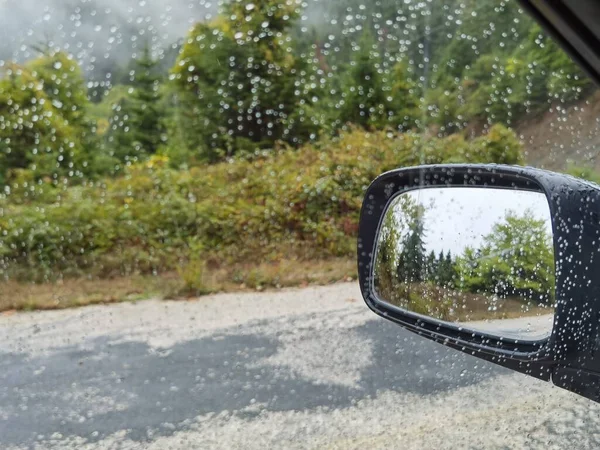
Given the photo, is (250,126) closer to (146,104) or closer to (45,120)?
(146,104)

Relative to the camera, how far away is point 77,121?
1025 centimetres

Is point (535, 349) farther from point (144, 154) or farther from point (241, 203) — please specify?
point (144, 154)

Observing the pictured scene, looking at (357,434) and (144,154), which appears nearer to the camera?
(357,434)

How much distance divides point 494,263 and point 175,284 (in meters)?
4.00

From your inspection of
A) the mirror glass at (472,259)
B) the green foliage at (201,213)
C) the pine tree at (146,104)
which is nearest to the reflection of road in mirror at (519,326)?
the mirror glass at (472,259)

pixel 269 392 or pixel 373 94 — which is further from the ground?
pixel 373 94

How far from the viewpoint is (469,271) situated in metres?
1.31

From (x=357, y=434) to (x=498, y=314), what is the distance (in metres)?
1.02

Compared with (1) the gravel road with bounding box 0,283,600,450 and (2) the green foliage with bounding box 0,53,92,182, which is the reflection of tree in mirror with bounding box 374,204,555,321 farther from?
(2) the green foliage with bounding box 0,53,92,182

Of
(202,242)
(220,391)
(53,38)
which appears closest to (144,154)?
(53,38)

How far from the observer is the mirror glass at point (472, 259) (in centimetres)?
113

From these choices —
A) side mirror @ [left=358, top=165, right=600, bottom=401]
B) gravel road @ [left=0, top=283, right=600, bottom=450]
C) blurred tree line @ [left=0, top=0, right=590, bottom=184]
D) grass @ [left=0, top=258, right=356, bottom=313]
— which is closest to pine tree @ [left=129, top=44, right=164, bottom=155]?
blurred tree line @ [left=0, top=0, right=590, bottom=184]

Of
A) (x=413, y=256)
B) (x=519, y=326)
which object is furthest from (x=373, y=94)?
(x=519, y=326)

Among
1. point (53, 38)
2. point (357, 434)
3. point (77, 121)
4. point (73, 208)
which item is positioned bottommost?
point (357, 434)
